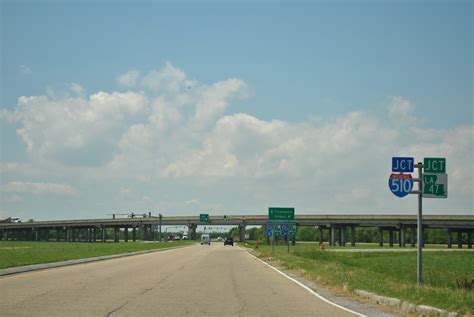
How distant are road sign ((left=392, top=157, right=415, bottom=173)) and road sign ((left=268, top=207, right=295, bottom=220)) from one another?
→ 135 feet

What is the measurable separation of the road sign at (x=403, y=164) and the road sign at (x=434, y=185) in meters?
0.69

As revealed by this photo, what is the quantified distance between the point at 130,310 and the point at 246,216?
124m

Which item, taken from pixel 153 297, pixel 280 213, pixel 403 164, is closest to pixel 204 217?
pixel 280 213

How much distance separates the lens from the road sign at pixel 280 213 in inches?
2386

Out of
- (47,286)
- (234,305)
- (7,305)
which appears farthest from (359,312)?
(47,286)

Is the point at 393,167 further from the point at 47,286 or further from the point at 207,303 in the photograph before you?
the point at 47,286

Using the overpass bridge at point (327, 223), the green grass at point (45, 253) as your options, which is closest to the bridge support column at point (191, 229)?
the overpass bridge at point (327, 223)

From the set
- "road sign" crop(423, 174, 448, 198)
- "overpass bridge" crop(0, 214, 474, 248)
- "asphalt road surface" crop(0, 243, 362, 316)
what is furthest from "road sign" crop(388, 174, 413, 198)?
"overpass bridge" crop(0, 214, 474, 248)

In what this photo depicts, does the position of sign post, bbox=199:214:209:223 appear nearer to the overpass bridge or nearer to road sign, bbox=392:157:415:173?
the overpass bridge

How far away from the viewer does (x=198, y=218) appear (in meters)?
145

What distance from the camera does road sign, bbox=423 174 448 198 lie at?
19.8m

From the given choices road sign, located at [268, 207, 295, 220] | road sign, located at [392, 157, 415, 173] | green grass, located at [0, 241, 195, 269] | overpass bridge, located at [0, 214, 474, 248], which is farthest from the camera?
overpass bridge, located at [0, 214, 474, 248]

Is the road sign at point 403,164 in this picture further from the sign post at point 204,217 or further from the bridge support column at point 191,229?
the bridge support column at point 191,229

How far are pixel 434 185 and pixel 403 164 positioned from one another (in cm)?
131
